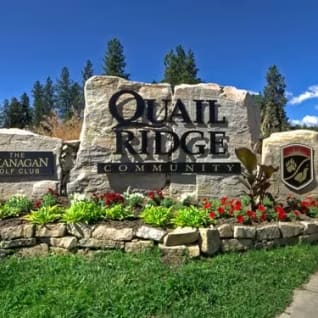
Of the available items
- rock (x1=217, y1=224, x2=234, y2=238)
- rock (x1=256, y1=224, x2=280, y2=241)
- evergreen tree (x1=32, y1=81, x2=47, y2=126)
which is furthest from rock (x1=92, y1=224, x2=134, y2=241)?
evergreen tree (x1=32, y1=81, x2=47, y2=126)

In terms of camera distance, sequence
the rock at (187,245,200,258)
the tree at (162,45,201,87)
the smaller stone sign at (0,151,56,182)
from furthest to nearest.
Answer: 1. the tree at (162,45,201,87)
2. the smaller stone sign at (0,151,56,182)
3. the rock at (187,245,200,258)

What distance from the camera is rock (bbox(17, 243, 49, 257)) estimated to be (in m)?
5.63

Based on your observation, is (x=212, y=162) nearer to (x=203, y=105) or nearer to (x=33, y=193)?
(x=203, y=105)

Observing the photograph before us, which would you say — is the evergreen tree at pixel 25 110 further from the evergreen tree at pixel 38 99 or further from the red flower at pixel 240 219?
the red flower at pixel 240 219

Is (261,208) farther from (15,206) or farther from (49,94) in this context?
(49,94)

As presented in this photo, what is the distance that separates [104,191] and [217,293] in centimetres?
345

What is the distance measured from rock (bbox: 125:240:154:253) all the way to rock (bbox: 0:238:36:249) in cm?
121

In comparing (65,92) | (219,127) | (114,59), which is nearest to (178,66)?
(114,59)

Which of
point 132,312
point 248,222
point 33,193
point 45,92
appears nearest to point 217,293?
point 132,312

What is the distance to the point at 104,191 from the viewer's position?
23.8 ft

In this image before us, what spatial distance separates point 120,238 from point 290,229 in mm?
2304

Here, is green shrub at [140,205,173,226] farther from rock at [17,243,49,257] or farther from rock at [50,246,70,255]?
rock at [17,243,49,257]

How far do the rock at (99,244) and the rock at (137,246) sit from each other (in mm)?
80

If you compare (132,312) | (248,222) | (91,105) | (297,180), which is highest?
(91,105)
